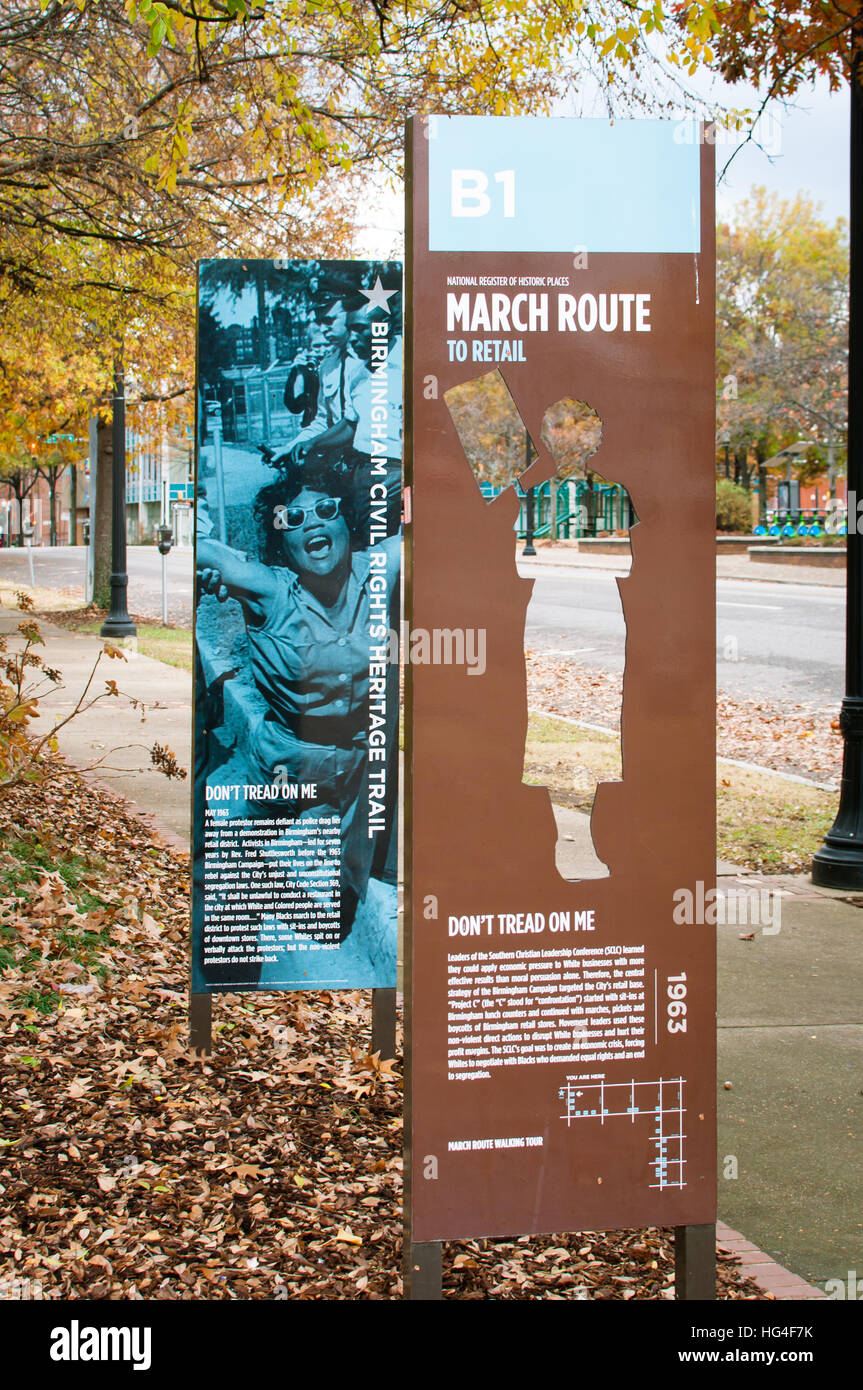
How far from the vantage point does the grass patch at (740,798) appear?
8.63 metres

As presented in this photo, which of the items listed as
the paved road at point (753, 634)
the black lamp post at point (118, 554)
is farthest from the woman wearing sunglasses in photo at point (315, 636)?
the black lamp post at point (118, 554)

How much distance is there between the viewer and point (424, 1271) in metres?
2.95

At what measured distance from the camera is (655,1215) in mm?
2996

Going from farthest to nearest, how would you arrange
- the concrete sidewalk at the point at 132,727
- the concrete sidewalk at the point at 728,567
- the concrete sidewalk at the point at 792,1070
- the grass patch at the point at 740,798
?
the concrete sidewalk at the point at 728,567
the concrete sidewalk at the point at 132,727
the grass patch at the point at 740,798
the concrete sidewalk at the point at 792,1070

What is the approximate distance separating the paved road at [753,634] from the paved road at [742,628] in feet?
0.04

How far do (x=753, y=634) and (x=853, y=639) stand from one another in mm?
12273

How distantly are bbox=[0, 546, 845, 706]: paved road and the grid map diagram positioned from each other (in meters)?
12.2

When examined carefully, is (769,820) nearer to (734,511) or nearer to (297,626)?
(297,626)

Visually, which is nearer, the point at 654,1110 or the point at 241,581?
the point at 654,1110

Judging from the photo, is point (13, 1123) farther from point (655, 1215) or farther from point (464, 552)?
point (464, 552)

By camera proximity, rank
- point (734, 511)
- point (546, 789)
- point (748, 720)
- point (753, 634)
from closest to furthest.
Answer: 1. point (546, 789)
2. point (748, 720)
3. point (753, 634)
4. point (734, 511)

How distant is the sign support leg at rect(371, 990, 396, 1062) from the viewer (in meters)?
4.94

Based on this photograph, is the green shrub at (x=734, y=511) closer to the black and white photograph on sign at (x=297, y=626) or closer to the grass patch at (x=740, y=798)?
the grass patch at (x=740, y=798)

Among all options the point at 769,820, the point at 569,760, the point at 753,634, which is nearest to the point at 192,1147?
the point at 769,820
